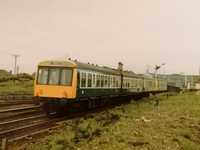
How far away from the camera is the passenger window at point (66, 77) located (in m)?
19.5

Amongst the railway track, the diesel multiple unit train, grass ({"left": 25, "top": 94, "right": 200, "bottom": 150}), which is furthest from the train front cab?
grass ({"left": 25, "top": 94, "right": 200, "bottom": 150})

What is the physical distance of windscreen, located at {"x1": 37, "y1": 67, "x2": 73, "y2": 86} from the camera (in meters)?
19.6

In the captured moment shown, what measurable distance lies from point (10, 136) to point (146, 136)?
4.70 metres

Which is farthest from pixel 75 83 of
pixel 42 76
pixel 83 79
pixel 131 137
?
pixel 131 137

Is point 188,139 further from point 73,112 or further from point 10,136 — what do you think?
point 73,112

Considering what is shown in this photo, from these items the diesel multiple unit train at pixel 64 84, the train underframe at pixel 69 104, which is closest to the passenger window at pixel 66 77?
the diesel multiple unit train at pixel 64 84

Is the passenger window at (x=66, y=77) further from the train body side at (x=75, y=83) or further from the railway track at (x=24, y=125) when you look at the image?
the railway track at (x=24, y=125)

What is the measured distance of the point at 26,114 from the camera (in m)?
19.9

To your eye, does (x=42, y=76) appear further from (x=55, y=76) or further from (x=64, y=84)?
(x=64, y=84)

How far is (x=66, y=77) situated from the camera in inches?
773

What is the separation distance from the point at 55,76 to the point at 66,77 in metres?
0.70

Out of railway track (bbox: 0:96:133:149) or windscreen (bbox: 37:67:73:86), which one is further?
windscreen (bbox: 37:67:73:86)

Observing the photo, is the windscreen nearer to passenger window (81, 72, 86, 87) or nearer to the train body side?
the train body side

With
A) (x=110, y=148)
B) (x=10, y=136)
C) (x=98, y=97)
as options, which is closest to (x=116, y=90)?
(x=98, y=97)
